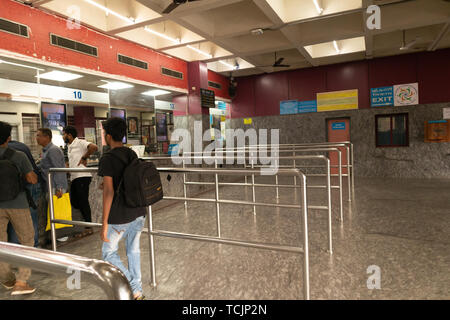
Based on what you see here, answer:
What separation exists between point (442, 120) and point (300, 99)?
3674 millimetres

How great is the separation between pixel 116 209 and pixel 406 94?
849cm

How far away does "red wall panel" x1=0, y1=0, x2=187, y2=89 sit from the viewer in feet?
12.8

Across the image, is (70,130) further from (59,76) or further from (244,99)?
(244,99)

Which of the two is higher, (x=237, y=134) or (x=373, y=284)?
(x=237, y=134)

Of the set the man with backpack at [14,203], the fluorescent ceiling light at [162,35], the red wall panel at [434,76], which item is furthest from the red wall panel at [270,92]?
the man with backpack at [14,203]

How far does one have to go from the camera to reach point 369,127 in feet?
27.7

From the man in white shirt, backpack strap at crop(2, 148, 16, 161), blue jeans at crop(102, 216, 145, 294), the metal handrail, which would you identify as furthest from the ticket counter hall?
backpack strap at crop(2, 148, 16, 161)

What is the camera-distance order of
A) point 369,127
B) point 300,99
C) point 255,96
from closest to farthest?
point 369,127 → point 300,99 → point 255,96

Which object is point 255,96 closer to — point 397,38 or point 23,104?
point 397,38

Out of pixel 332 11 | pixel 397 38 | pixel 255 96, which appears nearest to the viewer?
pixel 332 11

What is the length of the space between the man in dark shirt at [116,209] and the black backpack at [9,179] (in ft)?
2.96

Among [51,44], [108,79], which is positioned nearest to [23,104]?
[51,44]
